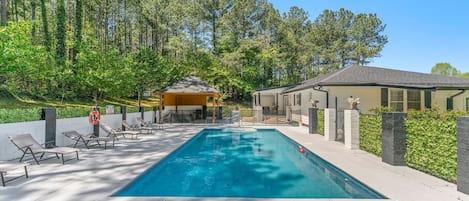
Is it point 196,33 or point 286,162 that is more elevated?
point 196,33

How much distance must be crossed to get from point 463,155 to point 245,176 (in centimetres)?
438

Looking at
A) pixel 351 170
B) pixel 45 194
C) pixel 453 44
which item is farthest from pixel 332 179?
pixel 453 44

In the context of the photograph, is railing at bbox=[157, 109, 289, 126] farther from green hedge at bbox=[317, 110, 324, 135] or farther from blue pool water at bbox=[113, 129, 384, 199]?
blue pool water at bbox=[113, 129, 384, 199]

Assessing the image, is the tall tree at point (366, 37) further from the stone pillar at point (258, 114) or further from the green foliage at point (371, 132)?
the green foliage at point (371, 132)

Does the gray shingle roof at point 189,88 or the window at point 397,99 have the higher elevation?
the gray shingle roof at point 189,88

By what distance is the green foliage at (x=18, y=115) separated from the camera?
770 cm

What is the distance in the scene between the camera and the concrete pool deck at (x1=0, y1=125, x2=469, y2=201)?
15.7 ft

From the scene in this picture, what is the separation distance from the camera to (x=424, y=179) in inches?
226

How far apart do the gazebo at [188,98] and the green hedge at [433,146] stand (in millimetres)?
14714

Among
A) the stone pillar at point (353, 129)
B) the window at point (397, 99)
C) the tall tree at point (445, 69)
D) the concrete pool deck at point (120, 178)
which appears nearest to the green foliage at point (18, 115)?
the concrete pool deck at point (120, 178)

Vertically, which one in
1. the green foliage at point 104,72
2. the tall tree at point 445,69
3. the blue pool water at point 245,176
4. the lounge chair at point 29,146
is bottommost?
the blue pool water at point 245,176

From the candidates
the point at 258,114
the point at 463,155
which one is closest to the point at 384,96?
the point at 258,114

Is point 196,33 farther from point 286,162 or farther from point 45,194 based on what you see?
point 45,194

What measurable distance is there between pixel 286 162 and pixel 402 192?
4142mm
